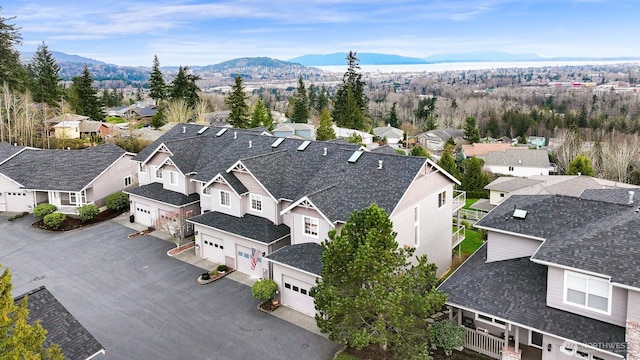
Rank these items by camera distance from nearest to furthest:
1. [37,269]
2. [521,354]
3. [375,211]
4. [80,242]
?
[375,211], [521,354], [37,269], [80,242]

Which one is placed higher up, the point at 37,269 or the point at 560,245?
the point at 560,245

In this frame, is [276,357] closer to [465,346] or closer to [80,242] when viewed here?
[465,346]

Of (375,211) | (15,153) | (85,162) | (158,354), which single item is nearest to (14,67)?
(15,153)

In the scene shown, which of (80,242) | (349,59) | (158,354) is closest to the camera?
(158,354)

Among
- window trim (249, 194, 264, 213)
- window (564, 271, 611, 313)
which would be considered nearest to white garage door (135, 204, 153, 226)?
window trim (249, 194, 264, 213)

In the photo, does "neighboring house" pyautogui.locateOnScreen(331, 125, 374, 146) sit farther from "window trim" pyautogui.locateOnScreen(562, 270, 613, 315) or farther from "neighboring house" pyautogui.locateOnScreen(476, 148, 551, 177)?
"window trim" pyautogui.locateOnScreen(562, 270, 613, 315)

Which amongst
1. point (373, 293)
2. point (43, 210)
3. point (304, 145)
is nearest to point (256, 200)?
point (304, 145)
